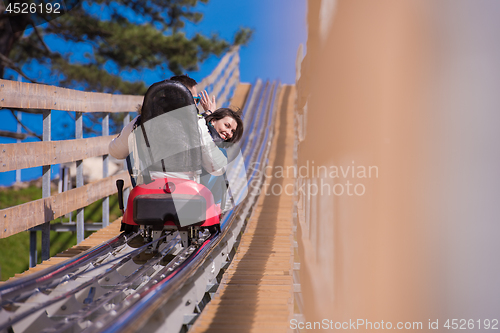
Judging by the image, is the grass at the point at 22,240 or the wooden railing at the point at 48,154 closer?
the wooden railing at the point at 48,154

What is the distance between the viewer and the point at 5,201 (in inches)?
420

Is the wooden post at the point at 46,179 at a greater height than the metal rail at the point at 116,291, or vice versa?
the wooden post at the point at 46,179

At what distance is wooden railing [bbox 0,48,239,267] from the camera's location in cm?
301

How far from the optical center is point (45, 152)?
11.2 ft

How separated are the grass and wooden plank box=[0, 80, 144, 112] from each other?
4.99 metres

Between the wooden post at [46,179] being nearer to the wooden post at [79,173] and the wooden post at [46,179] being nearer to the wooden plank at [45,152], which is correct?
the wooden plank at [45,152]

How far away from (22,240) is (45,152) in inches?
295

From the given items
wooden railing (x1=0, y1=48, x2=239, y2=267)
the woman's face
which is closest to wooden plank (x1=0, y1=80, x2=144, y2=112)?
wooden railing (x1=0, y1=48, x2=239, y2=267)

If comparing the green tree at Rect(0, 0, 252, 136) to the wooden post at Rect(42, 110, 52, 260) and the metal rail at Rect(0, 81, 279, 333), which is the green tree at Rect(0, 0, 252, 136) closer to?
the wooden post at Rect(42, 110, 52, 260)

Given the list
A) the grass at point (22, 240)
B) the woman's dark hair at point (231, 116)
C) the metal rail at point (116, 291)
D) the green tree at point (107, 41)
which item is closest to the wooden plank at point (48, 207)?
the metal rail at point (116, 291)

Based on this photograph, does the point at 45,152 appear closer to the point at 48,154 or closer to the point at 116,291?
the point at 48,154

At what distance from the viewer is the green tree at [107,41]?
1006cm

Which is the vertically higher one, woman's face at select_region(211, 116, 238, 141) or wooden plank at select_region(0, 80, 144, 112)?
wooden plank at select_region(0, 80, 144, 112)

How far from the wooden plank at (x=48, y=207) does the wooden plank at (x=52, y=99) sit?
26.6 inches
